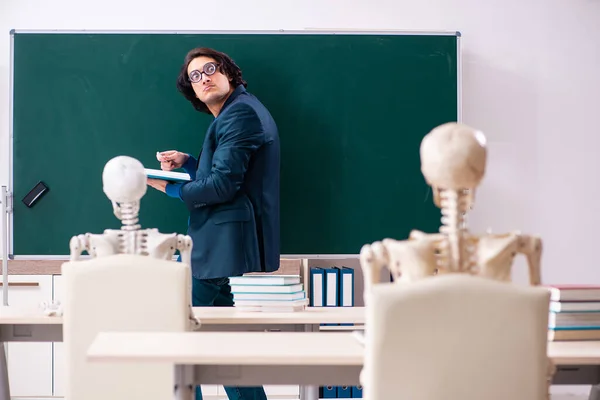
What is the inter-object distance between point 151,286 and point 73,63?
105 inches

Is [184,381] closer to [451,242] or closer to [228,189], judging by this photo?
[451,242]

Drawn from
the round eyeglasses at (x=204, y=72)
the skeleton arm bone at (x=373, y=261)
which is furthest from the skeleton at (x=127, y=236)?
the round eyeglasses at (x=204, y=72)

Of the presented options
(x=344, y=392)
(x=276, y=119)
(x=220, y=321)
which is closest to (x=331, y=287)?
(x=344, y=392)

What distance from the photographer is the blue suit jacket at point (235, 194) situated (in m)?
3.70

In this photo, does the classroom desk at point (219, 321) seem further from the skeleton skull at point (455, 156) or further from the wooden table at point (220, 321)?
the skeleton skull at point (455, 156)

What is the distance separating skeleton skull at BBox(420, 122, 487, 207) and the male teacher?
6.31 ft

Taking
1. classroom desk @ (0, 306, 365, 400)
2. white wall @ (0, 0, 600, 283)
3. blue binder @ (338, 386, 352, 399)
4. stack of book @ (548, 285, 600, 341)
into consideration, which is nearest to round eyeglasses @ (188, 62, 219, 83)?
white wall @ (0, 0, 600, 283)

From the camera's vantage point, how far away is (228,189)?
12.1 ft

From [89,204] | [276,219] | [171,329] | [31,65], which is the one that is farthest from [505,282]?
[31,65]

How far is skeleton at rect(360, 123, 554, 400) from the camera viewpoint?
1789 mm

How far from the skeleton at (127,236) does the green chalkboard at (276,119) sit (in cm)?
205

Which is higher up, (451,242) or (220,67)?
(220,67)

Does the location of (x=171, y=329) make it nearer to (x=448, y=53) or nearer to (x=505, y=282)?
(x=505, y=282)

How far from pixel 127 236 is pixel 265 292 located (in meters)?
0.74
